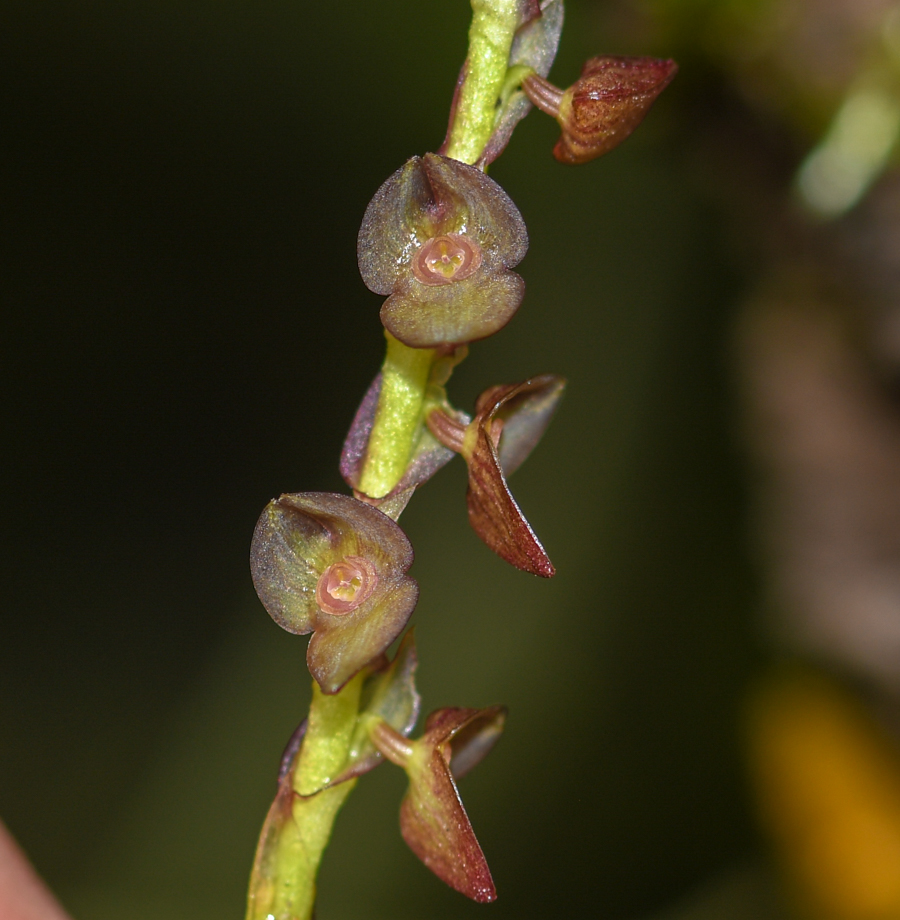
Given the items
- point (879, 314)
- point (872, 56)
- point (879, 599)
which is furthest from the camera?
point (879, 599)

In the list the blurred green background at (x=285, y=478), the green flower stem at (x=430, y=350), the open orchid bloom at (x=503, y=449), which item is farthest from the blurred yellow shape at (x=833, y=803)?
the green flower stem at (x=430, y=350)

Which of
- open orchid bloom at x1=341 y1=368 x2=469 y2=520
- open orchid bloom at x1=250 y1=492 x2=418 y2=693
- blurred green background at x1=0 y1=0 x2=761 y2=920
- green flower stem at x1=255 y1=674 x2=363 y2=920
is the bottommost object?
blurred green background at x1=0 y1=0 x2=761 y2=920

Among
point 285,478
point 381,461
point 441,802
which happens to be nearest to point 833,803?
point 285,478

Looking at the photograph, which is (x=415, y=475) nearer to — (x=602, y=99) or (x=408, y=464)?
(x=408, y=464)

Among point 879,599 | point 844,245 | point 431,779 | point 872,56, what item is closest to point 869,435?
point 879,599

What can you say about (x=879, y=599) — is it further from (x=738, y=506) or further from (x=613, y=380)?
(x=613, y=380)

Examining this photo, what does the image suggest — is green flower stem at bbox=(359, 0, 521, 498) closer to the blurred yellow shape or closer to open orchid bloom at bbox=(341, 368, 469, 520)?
open orchid bloom at bbox=(341, 368, 469, 520)

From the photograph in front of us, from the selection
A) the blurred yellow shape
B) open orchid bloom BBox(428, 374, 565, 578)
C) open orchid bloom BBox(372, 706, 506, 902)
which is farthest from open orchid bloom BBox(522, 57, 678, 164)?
the blurred yellow shape
